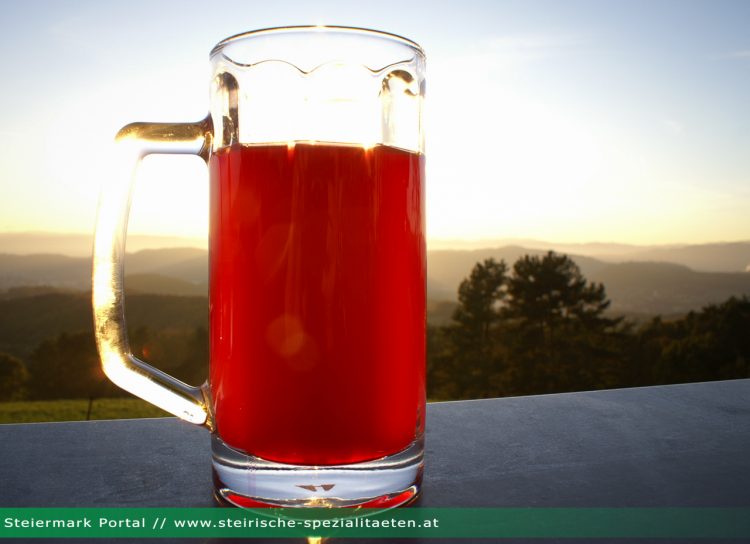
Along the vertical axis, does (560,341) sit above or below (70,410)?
above

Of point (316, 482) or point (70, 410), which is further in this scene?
point (70, 410)

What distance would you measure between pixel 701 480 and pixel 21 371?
40.3m

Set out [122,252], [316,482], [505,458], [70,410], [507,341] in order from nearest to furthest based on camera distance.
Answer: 1. [316,482]
2. [122,252]
3. [505,458]
4. [70,410]
5. [507,341]

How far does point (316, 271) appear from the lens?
86cm

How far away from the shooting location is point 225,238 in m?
0.93

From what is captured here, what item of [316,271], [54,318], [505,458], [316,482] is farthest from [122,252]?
[54,318]

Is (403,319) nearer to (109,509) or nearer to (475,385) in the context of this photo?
(109,509)

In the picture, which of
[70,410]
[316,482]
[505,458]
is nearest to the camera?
[316,482]

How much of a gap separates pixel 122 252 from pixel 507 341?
34727 millimetres

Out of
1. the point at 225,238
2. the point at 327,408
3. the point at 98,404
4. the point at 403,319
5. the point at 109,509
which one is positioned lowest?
the point at 98,404

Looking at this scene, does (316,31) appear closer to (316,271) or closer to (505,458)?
(316,271)

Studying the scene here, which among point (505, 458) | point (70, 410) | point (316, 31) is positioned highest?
point (316, 31)

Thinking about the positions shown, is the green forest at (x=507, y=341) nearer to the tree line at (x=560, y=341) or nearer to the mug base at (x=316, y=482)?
the tree line at (x=560, y=341)

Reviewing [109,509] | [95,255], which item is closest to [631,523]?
[109,509]
